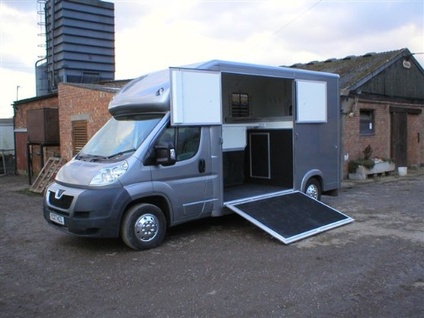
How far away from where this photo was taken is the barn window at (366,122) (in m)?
16.2

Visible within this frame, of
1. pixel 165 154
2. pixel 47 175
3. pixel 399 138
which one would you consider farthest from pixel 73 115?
pixel 399 138

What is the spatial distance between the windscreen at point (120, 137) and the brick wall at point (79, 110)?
16.0 ft

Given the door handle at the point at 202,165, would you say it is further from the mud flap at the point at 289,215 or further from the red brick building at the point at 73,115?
the red brick building at the point at 73,115

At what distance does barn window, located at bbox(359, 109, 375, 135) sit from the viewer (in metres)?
16.2

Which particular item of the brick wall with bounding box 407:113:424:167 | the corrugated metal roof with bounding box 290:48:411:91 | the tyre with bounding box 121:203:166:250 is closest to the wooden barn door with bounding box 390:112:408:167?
the brick wall with bounding box 407:113:424:167

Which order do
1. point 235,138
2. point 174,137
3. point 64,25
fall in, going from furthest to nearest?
Answer: point 64,25
point 235,138
point 174,137

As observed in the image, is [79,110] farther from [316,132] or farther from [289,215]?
[289,215]

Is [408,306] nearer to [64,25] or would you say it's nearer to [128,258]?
[128,258]

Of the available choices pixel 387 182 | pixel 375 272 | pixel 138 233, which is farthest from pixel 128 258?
pixel 387 182

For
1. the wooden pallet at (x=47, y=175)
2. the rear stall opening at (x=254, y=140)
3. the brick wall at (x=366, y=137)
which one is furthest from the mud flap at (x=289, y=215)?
the wooden pallet at (x=47, y=175)

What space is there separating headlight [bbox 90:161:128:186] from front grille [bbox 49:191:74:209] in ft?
1.44

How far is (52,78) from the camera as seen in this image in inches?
737

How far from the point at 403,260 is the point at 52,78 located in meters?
16.4

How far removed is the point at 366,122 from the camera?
16453 millimetres
